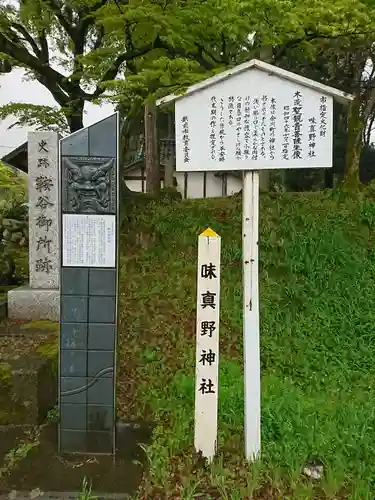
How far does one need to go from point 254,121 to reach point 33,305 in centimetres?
341

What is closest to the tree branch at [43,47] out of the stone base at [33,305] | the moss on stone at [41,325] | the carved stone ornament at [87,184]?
the stone base at [33,305]

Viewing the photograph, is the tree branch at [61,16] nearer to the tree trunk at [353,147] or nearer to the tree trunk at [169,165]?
the tree trunk at [353,147]

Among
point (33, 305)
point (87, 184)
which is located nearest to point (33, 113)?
point (33, 305)

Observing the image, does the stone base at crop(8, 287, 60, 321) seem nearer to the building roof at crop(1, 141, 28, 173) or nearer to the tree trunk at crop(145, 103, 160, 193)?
the building roof at crop(1, 141, 28, 173)

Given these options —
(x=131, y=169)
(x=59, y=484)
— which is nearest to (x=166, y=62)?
(x=59, y=484)

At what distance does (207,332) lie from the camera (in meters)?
3.16

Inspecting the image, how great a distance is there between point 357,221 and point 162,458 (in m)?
5.89

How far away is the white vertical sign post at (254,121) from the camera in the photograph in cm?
295

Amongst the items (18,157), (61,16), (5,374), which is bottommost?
(5,374)

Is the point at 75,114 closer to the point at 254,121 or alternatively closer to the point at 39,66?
the point at 39,66

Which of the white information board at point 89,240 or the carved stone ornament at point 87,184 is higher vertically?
the carved stone ornament at point 87,184

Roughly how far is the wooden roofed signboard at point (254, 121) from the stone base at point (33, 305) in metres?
2.82

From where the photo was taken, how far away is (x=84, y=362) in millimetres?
3361

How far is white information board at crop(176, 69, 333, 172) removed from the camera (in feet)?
9.70
